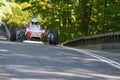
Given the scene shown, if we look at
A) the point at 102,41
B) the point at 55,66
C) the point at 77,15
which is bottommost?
the point at 102,41

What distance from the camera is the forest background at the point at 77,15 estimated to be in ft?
114

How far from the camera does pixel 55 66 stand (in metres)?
12.3

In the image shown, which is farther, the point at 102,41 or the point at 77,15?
the point at 77,15

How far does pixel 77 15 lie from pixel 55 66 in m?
25.7

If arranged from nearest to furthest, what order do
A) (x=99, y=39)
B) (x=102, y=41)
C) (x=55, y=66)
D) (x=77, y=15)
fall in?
(x=55, y=66) < (x=102, y=41) < (x=99, y=39) < (x=77, y=15)

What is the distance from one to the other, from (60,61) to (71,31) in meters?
26.4

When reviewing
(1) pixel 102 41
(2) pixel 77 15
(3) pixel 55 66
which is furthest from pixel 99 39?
(3) pixel 55 66

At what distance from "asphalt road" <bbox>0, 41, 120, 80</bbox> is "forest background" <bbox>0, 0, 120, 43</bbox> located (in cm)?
1758

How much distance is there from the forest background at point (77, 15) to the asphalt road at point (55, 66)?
1758 centimetres

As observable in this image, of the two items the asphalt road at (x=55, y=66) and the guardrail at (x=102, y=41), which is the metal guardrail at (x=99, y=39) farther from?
the asphalt road at (x=55, y=66)

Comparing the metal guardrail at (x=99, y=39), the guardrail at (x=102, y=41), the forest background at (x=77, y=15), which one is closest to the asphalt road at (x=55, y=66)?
the guardrail at (x=102, y=41)

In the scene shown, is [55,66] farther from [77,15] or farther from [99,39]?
[77,15]

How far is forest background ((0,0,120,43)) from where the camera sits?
34688mm

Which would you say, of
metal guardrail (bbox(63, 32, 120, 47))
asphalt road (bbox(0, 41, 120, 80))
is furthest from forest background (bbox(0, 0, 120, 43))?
asphalt road (bbox(0, 41, 120, 80))
